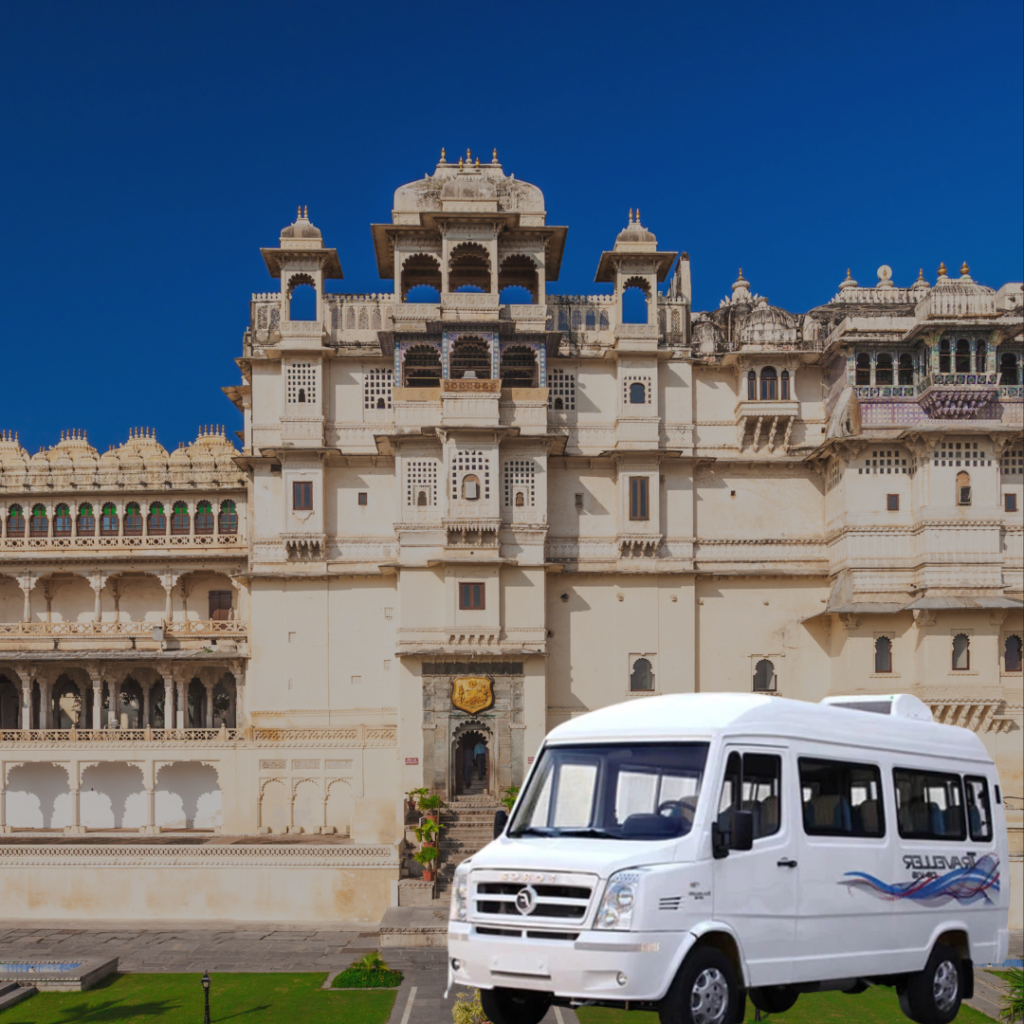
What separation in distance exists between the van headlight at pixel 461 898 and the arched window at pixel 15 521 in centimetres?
4437

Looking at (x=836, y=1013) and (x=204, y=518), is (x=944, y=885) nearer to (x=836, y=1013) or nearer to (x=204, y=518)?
(x=836, y=1013)

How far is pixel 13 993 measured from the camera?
31406 mm

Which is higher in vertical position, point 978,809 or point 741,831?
point 741,831

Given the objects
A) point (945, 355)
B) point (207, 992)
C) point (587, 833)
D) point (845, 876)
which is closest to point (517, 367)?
point (945, 355)

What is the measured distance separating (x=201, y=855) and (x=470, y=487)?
1442cm

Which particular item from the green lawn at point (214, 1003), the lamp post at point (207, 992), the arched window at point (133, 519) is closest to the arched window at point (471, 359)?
the arched window at point (133, 519)

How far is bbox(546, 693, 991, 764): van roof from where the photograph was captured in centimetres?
1138

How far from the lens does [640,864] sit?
410 inches

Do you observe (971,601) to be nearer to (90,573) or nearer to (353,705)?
(353,705)

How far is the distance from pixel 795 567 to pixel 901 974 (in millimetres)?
34292

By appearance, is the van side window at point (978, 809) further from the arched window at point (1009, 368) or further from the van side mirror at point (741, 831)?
the arched window at point (1009, 368)

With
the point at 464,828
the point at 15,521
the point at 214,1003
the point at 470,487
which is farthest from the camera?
the point at 15,521

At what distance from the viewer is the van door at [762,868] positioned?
36.1 ft

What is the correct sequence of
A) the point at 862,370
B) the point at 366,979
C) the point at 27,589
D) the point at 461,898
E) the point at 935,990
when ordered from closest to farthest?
the point at 461,898, the point at 935,990, the point at 366,979, the point at 862,370, the point at 27,589
